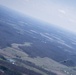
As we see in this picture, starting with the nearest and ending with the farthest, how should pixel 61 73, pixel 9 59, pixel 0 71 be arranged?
pixel 0 71
pixel 9 59
pixel 61 73

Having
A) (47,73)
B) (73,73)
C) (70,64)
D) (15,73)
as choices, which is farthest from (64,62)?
(15,73)

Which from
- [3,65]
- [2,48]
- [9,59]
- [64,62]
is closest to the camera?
[3,65]

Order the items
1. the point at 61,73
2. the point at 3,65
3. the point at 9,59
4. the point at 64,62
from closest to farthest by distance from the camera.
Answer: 1. the point at 3,65
2. the point at 9,59
3. the point at 61,73
4. the point at 64,62

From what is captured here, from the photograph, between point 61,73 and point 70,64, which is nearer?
point 61,73

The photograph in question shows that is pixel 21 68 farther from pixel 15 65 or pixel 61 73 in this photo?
pixel 61 73

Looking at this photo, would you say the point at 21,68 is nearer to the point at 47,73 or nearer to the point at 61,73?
the point at 47,73

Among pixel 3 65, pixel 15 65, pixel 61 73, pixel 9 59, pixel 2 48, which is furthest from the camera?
pixel 2 48

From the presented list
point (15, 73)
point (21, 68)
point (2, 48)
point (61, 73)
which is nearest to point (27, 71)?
point (21, 68)

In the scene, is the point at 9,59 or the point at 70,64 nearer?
the point at 9,59
